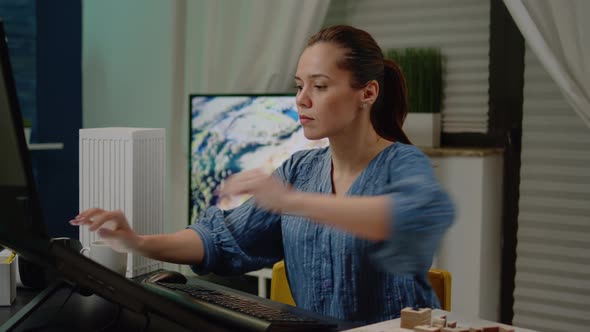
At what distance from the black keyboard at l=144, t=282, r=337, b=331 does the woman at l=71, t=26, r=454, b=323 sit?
0.18m

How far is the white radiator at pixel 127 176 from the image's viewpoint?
5.95ft

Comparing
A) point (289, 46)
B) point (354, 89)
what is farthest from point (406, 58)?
point (354, 89)

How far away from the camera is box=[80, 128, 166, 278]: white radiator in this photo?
1.81 m

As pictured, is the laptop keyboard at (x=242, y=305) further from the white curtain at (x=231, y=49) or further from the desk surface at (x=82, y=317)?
the white curtain at (x=231, y=49)

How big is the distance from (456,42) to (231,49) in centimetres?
102

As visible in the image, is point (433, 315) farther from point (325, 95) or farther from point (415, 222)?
point (325, 95)

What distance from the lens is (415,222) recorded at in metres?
1.24

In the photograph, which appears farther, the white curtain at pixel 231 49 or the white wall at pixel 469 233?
the white curtain at pixel 231 49

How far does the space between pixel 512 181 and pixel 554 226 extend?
0.23m

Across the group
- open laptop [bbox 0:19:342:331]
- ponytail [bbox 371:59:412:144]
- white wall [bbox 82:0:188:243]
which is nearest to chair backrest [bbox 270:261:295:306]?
ponytail [bbox 371:59:412:144]

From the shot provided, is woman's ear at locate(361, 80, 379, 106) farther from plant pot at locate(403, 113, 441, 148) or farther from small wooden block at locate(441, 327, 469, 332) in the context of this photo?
plant pot at locate(403, 113, 441, 148)

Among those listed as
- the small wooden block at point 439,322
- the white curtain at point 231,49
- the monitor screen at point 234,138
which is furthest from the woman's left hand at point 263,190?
the white curtain at point 231,49

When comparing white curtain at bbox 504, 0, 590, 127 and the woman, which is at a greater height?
white curtain at bbox 504, 0, 590, 127

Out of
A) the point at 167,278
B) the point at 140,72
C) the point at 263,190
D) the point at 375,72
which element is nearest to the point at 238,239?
the point at 167,278
